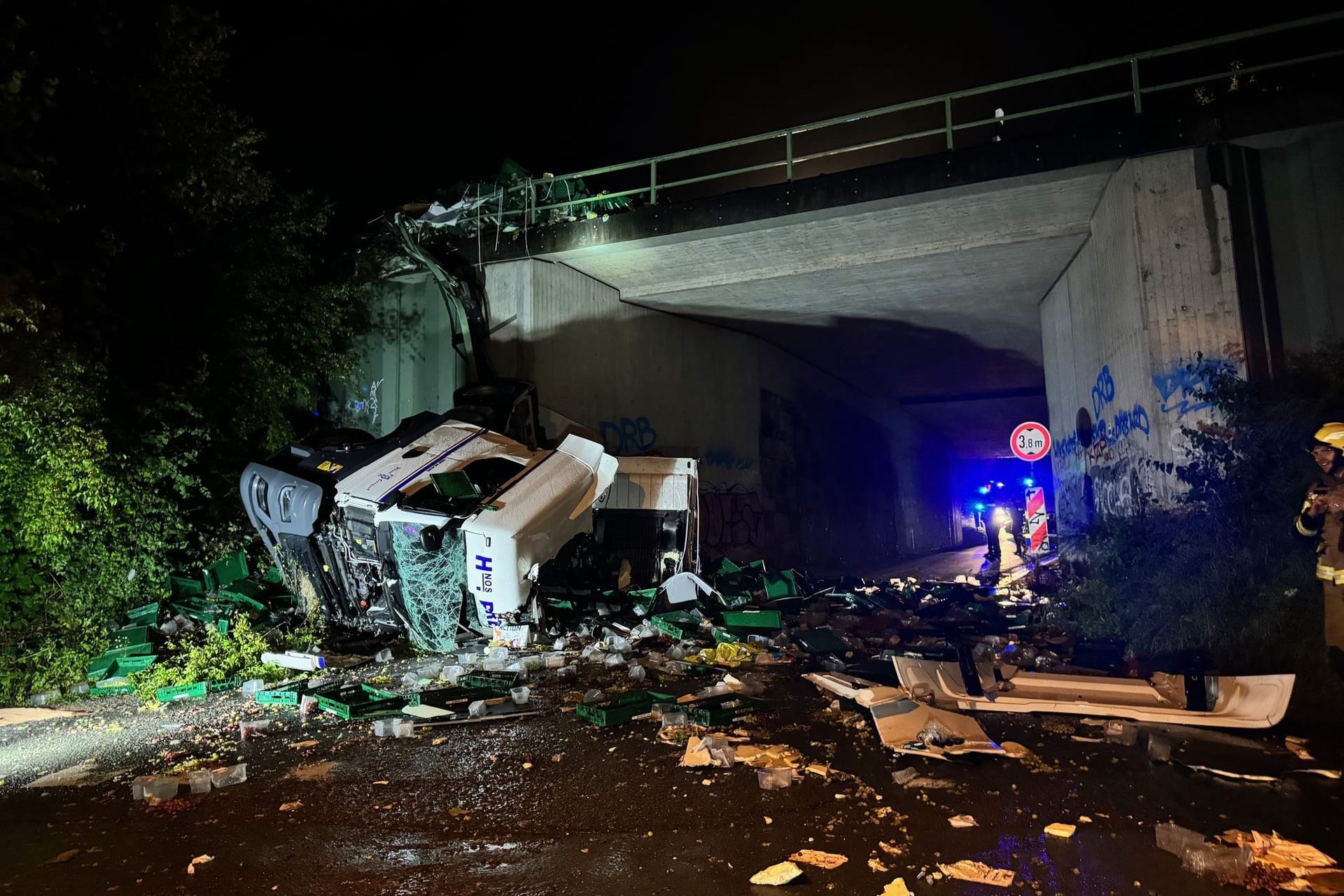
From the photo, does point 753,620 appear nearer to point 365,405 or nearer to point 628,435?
point 628,435

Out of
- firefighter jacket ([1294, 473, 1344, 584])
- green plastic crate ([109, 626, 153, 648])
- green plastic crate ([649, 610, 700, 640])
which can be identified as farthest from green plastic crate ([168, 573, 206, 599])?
firefighter jacket ([1294, 473, 1344, 584])

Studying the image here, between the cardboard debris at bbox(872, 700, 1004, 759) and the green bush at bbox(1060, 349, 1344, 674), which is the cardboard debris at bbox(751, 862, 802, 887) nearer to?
the cardboard debris at bbox(872, 700, 1004, 759)

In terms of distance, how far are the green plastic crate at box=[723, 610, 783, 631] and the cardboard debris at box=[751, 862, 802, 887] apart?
16.8 ft

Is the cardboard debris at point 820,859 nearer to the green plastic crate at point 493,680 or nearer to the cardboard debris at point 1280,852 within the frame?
the cardboard debris at point 1280,852

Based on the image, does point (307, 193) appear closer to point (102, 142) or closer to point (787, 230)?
point (102, 142)

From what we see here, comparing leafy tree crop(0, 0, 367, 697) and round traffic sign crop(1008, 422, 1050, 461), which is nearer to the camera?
leafy tree crop(0, 0, 367, 697)

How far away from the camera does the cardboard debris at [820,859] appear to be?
290 centimetres

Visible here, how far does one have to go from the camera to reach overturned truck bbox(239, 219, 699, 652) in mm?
6473

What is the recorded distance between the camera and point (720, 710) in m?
4.81

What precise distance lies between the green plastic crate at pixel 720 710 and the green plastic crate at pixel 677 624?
240 cm

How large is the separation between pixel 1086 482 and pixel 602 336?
774 cm

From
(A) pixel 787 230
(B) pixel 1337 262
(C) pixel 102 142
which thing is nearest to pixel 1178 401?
(B) pixel 1337 262

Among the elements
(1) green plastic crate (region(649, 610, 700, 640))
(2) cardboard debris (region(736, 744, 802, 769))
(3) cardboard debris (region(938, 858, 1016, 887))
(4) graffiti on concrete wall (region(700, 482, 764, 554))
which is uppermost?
(4) graffiti on concrete wall (region(700, 482, 764, 554))

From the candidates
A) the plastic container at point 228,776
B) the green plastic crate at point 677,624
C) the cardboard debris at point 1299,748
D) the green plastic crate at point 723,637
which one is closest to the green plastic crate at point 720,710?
the green plastic crate at point 723,637
